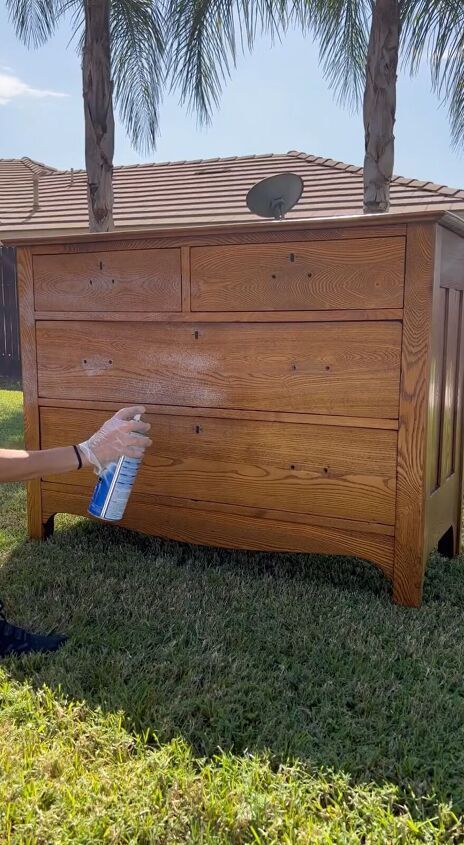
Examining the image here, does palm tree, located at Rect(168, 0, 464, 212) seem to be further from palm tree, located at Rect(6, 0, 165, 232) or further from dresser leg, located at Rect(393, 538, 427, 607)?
dresser leg, located at Rect(393, 538, 427, 607)

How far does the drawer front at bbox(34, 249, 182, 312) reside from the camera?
2912mm

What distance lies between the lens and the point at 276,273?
269 cm

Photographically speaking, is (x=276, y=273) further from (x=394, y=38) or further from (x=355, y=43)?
(x=355, y=43)

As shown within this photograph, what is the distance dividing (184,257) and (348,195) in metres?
6.35

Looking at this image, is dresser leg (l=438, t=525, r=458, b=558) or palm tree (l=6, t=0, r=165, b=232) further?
palm tree (l=6, t=0, r=165, b=232)

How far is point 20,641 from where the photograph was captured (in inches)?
87.0

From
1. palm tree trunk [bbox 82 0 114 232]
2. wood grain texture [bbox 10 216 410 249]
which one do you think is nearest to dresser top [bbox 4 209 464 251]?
wood grain texture [bbox 10 216 410 249]

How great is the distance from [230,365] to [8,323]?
31.9ft

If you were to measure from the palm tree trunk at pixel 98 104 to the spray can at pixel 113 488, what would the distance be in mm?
4058

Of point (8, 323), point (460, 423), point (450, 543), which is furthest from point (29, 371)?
point (8, 323)

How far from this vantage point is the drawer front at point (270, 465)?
103 inches

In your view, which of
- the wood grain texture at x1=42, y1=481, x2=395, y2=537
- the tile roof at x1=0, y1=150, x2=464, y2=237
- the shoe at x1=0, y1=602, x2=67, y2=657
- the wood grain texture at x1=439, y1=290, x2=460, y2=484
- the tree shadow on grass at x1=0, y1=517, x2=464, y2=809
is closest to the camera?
the tree shadow on grass at x1=0, y1=517, x2=464, y2=809

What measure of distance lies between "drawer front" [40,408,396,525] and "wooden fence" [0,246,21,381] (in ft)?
29.3

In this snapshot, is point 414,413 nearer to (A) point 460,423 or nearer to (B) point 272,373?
(B) point 272,373
